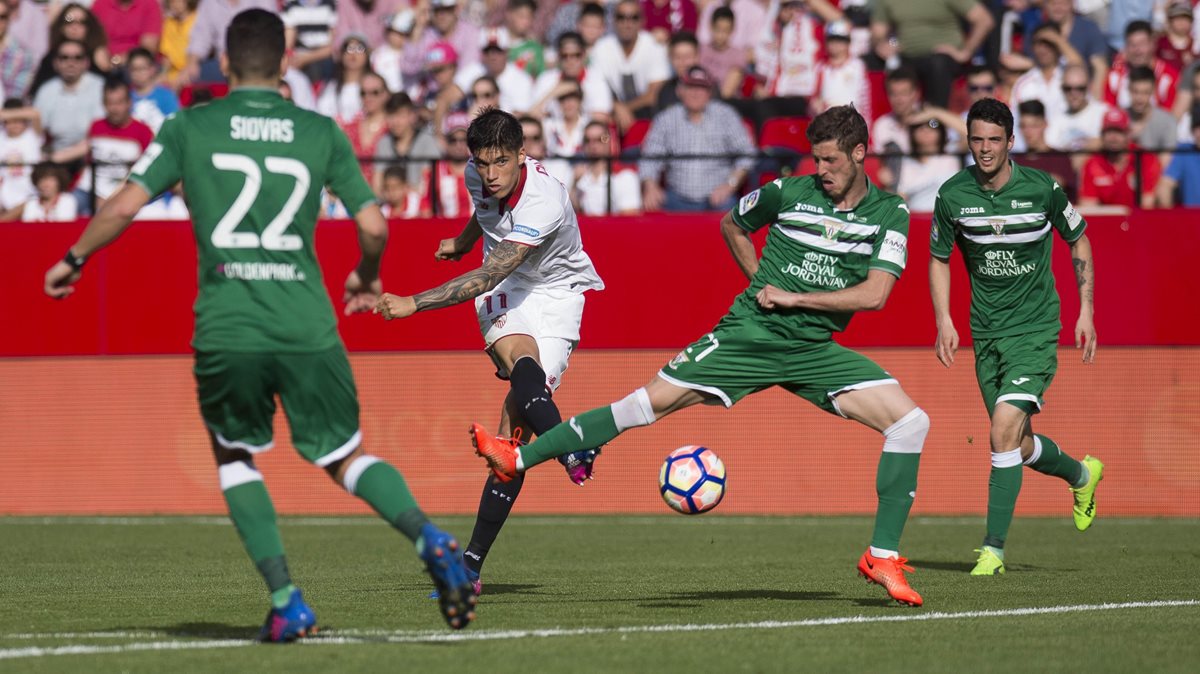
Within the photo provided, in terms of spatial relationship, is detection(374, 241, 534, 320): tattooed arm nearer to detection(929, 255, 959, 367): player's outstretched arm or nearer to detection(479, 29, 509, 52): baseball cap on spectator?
detection(929, 255, 959, 367): player's outstretched arm

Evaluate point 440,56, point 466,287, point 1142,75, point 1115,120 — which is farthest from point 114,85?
point 1142,75

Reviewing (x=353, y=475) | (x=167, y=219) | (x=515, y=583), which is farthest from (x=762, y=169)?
(x=353, y=475)

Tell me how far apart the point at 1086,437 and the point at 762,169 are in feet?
12.8

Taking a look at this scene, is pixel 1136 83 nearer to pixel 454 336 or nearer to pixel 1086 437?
pixel 1086 437

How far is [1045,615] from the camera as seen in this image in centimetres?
775

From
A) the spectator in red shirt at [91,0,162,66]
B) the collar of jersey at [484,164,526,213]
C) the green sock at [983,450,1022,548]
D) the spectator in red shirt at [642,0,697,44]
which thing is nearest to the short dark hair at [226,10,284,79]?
the collar of jersey at [484,164,526,213]

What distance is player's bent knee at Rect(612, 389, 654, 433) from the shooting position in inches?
323

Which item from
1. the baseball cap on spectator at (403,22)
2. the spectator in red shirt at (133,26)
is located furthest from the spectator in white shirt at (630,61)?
the spectator in red shirt at (133,26)

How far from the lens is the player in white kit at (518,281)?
28.9 feet

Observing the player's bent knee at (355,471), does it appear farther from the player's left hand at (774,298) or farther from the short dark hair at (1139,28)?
the short dark hair at (1139,28)

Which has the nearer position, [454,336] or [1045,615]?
[1045,615]

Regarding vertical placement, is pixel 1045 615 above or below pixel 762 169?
below

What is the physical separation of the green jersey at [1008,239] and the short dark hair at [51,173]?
972cm

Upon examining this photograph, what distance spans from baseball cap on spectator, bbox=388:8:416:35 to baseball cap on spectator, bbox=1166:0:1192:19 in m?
8.20
